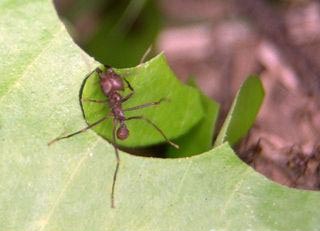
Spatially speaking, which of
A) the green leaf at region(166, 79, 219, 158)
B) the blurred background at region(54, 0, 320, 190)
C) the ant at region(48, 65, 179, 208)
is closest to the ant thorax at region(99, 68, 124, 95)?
the ant at region(48, 65, 179, 208)

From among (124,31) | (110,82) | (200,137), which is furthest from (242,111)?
(124,31)

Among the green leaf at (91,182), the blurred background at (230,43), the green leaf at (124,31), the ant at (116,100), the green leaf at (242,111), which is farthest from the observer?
the blurred background at (230,43)

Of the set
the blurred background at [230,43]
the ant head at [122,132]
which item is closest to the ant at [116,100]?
the ant head at [122,132]

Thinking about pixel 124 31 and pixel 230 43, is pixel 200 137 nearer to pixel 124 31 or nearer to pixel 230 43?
pixel 124 31

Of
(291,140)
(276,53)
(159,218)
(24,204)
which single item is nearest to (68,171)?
(24,204)

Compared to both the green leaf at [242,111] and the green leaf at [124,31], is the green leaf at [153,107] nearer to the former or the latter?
the green leaf at [242,111]

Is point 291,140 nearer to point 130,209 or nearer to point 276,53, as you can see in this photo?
point 276,53

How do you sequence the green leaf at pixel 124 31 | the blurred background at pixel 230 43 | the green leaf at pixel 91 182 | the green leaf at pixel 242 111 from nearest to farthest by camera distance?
the green leaf at pixel 91 182 → the green leaf at pixel 242 111 → the green leaf at pixel 124 31 → the blurred background at pixel 230 43
